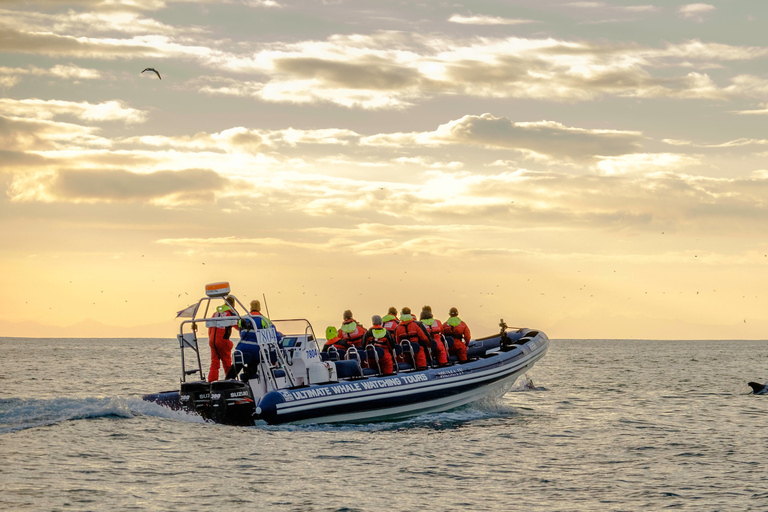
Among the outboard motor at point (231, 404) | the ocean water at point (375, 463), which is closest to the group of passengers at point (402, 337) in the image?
the ocean water at point (375, 463)

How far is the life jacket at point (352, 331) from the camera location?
1752cm

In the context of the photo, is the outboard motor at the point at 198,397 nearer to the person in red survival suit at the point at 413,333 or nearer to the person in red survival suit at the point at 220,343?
the person in red survival suit at the point at 220,343

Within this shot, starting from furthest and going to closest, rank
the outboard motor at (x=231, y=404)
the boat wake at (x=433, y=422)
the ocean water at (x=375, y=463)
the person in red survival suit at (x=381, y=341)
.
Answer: the person in red survival suit at (x=381, y=341) < the boat wake at (x=433, y=422) < the outboard motor at (x=231, y=404) < the ocean water at (x=375, y=463)

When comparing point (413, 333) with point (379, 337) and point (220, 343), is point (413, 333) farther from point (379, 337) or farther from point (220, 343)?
point (220, 343)

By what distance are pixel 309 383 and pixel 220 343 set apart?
1976 mm

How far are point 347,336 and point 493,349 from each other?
191 inches

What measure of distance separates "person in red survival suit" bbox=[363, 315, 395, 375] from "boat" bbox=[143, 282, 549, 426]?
0.23 metres

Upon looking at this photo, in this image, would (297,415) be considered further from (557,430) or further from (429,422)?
(557,430)

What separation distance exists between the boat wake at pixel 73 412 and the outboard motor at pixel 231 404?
561 millimetres

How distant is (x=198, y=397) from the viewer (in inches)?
575

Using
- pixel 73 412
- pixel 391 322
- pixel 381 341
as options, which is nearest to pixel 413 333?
pixel 391 322

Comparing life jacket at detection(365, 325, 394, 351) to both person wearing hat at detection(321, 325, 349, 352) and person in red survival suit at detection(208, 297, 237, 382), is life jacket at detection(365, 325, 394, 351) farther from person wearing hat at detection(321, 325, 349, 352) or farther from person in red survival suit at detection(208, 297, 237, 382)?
person in red survival suit at detection(208, 297, 237, 382)

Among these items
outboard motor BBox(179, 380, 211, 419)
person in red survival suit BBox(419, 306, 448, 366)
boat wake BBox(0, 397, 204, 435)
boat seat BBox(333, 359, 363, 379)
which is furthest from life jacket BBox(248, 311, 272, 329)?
person in red survival suit BBox(419, 306, 448, 366)

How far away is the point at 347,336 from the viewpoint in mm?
17625
